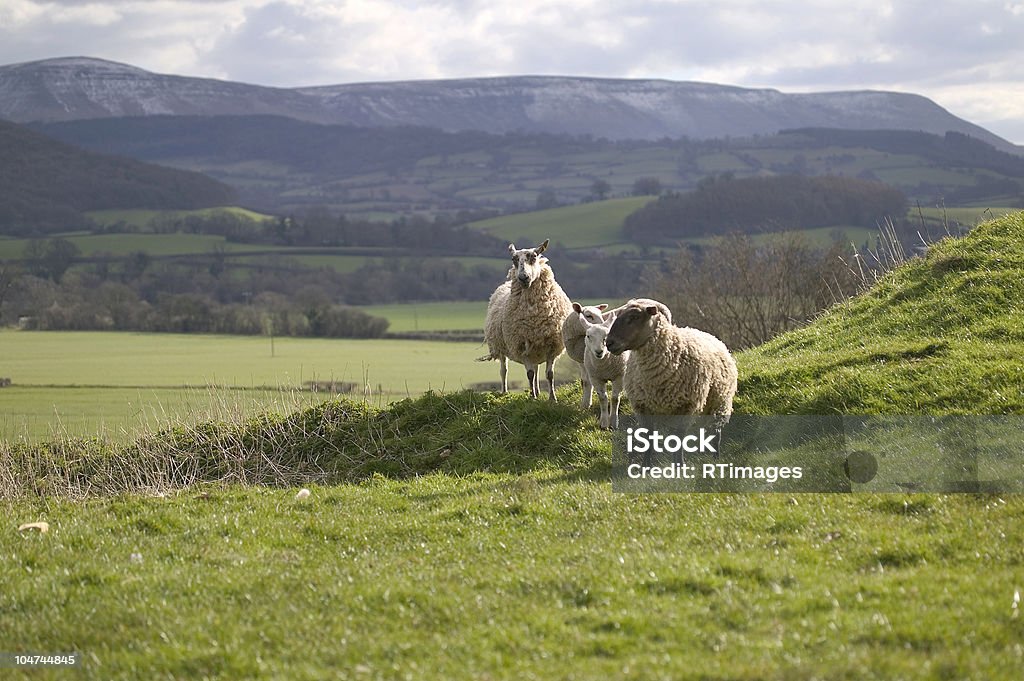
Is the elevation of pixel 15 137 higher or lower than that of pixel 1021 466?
higher

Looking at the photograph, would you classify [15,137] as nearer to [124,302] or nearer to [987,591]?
[124,302]

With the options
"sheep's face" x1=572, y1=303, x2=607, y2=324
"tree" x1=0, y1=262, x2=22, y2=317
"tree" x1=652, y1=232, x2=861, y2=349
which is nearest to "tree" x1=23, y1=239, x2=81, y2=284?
"tree" x1=0, y1=262, x2=22, y2=317

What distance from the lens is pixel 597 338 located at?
1391 centimetres

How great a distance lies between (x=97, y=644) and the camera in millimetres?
7848

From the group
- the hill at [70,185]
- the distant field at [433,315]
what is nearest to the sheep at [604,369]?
the distant field at [433,315]

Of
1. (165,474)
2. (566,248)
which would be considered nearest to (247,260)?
(566,248)

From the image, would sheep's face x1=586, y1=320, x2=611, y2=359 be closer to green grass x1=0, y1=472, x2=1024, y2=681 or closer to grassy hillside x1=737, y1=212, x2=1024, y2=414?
green grass x1=0, y1=472, x2=1024, y2=681

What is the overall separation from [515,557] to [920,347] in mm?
8791

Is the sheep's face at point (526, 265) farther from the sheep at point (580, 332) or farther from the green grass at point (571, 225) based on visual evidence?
the green grass at point (571, 225)

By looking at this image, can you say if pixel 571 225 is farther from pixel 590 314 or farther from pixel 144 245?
pixel 590 314

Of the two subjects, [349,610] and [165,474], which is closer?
[349,610]

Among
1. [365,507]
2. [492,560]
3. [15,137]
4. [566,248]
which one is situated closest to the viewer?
[492,560]

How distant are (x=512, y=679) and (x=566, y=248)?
4042 inches

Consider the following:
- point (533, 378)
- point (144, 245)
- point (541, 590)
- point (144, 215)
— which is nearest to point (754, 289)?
point (533, 378)
